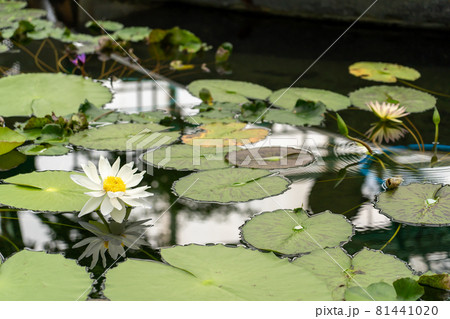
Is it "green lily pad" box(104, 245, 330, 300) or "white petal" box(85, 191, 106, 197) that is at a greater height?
"white petal" box(85, 191, 106, 197)

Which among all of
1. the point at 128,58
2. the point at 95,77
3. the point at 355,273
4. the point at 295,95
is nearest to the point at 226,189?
the point at 355,273

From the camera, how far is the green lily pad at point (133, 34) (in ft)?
11.6

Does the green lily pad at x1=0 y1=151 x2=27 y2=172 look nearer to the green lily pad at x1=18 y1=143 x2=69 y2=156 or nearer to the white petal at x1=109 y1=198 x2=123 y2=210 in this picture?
the green lily pad at x1=18 y1=143 x2=69 y2=156

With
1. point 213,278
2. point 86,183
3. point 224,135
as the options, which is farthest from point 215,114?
point 213,278

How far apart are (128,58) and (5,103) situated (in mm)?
926

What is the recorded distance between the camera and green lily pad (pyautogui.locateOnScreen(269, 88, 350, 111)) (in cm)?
255

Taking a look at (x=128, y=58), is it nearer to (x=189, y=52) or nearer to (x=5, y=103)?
(x=189, y=52)

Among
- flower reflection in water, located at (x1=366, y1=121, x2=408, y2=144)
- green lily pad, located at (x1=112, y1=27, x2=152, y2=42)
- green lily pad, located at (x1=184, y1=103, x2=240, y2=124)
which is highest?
green lily pad, located at (x1=112, y1=27, x2=152, y2=42)

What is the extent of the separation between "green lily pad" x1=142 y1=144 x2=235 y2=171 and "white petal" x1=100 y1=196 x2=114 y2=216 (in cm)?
39

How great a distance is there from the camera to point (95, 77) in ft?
9.57

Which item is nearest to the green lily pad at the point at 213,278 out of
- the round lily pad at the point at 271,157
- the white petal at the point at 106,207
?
the white petal at the point at 106,207

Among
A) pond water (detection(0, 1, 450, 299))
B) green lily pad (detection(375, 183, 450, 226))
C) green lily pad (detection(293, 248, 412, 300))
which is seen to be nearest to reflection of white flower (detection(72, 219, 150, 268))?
pond water (detection(0, 1, 450, 299))

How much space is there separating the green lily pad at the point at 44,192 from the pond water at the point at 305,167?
32mm

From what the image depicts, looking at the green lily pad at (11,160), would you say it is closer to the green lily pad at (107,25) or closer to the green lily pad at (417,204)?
the green lily pad at (417,204)
